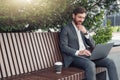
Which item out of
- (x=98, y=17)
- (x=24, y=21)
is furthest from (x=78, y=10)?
(x=98, y=17)

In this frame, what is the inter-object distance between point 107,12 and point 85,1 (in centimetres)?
73

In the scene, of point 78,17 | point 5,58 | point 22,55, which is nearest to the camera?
point 5,58

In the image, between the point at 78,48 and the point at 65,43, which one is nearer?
the point at 65,43

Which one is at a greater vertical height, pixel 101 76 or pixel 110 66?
pixel 110 66

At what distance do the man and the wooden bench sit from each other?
0.12 meters

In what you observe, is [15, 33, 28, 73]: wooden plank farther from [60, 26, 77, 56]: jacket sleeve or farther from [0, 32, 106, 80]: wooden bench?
[60, 26, 77, 56]: jacket sleeve

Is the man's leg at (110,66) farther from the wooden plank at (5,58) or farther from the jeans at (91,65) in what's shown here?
the wooden plank at (5,58)

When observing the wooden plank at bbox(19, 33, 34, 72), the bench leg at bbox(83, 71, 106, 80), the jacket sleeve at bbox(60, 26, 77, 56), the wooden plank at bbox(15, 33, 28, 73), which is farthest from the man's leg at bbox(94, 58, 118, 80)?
the wooden plank at bbox(15, 33, 28, 73)

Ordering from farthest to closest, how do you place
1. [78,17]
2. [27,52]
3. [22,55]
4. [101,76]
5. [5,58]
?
1. [101,76]
2. [78,17]
3. [27,52]
4. [22,55]
5. [5,58]

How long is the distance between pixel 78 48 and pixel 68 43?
173 millimetres

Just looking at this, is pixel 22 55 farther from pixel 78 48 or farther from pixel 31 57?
pixel 78 48

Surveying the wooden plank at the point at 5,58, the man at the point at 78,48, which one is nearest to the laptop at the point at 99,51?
the man at the point at 78,48

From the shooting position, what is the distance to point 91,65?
4277 millimetres

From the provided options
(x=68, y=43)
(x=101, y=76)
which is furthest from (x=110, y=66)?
(x=68, y=43)
